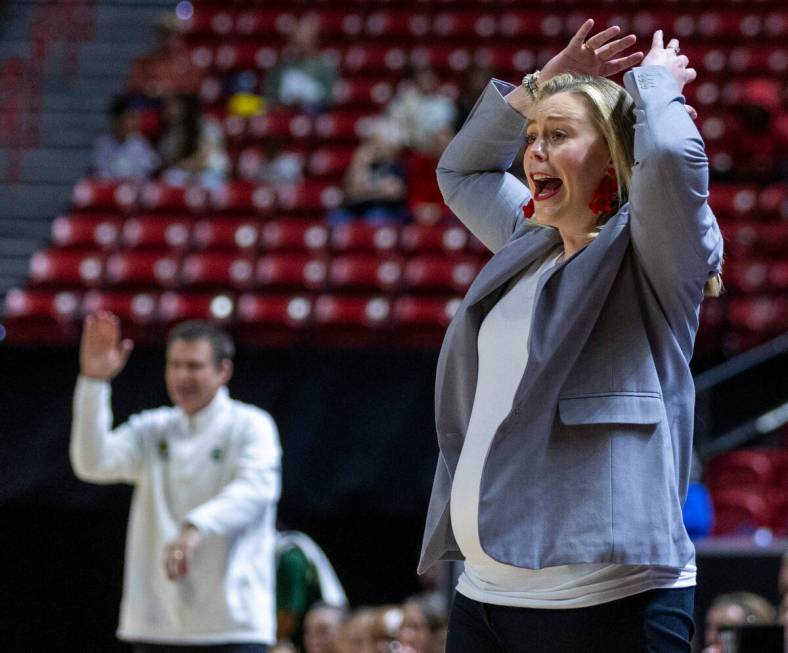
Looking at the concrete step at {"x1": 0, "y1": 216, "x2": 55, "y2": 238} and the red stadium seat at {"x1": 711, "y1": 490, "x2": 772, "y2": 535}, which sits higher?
the concrete step at {"x1": 0, "y1": 216, "x2": 55, "y2": 238}

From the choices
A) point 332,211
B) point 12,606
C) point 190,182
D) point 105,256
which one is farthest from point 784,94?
point 12,606

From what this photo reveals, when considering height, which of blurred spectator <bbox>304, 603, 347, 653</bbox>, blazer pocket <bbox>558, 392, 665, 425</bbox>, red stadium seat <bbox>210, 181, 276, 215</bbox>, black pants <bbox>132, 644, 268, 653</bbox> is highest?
red stadium seat <bbox>210, 181, 276, 215</bbox>

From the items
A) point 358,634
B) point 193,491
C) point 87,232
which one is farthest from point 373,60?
point 193,491

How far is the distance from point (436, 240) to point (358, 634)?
3.82m

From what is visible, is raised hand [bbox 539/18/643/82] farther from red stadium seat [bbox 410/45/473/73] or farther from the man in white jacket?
red stadium seat [bbox 410/45/473/73]

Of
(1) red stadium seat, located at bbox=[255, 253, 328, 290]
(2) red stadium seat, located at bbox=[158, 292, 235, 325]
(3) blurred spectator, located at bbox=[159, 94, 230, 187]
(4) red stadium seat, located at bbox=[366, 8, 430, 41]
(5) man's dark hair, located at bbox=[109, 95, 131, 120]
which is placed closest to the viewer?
(2) red stadium seat, located at bbox=[158, 292, 235, 325]

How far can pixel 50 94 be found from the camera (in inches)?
502

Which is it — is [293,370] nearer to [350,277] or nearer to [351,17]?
[350,277]

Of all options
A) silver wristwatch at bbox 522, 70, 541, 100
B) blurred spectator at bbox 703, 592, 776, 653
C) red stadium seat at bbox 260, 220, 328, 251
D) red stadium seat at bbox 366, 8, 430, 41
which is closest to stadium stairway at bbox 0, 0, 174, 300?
red stadium seat at bbox 260, 220, 328, 251

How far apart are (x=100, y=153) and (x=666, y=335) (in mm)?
9678

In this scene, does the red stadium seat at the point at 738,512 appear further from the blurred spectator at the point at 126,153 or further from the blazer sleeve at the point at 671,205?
the blurred spectator at the point at 126,153

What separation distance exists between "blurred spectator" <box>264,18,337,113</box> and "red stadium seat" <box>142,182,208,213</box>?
148cm

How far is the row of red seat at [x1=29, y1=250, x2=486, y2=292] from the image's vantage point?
9273 millimetres

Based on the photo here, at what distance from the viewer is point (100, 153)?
11359 mm
